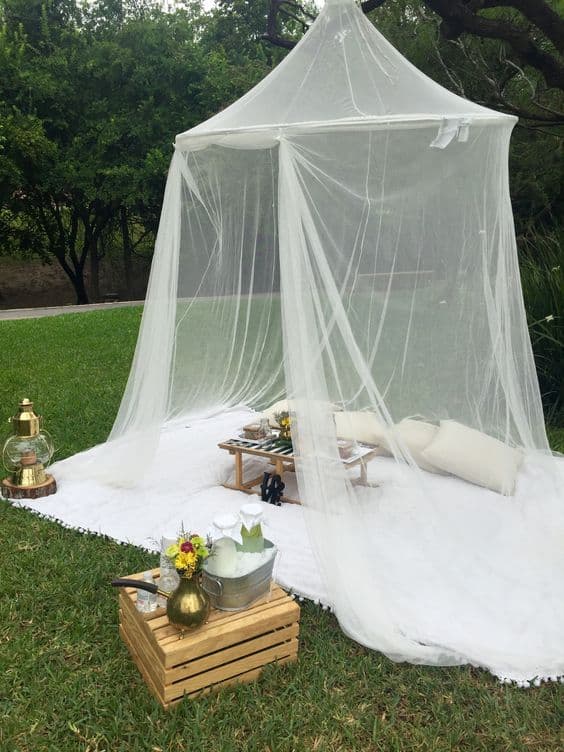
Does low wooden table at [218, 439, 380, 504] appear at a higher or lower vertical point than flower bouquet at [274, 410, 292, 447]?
lower

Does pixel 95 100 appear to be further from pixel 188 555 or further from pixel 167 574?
pixel 188 555

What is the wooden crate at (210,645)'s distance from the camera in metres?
2.13

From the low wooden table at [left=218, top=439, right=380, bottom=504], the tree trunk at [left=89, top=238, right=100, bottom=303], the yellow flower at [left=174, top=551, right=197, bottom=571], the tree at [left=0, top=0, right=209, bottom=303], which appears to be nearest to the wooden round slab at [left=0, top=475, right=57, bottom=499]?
the low wooden table at [left=218, top=439, right=380, bottom=504]

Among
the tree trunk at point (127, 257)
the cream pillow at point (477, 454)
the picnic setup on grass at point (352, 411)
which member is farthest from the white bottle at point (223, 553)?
the tree trunk at point (127, 257)

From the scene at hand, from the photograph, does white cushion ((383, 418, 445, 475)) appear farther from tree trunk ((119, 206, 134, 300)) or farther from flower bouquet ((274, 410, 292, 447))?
tree trunk ((119, 206, 134, 300))

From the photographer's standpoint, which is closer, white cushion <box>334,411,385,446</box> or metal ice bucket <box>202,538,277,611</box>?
metal ice bucket <box>202,538,277,611</box>

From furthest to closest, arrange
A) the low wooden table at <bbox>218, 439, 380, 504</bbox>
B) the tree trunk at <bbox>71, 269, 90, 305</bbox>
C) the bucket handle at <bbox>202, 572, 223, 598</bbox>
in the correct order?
the tree trunk at <bbox>71, 269, 90, 305</bbox>, the low wooden table at <bbox>218, 439, 380, 504</bbox>, the bucket handle at <bbox>202, 572, 223, 598</bbox>

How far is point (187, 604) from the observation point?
2145mm

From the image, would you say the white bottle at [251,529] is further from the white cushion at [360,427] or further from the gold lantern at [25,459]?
the gold lantern at [25,459]

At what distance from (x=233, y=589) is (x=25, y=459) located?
6.69 feet

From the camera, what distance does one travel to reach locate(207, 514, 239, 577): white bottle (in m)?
2.30

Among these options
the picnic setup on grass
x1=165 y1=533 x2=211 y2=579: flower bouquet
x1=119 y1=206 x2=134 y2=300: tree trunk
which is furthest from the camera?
x1=119 y1=206 x2=134 y2=300: tree trunk

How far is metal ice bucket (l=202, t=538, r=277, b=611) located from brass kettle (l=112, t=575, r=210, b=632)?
0.27 feet

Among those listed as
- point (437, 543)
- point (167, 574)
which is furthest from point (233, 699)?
point (437, 543)
